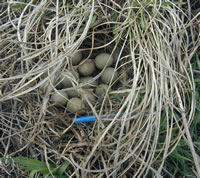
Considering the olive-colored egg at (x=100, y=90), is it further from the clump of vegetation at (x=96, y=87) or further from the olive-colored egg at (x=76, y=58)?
the olive-colored egg at (x=76, y=58)

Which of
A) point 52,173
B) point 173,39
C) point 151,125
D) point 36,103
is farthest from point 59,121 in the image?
point 173,39

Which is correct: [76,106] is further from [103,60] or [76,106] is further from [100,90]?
[103,60]

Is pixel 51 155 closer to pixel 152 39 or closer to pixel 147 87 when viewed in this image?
pixel 147 87

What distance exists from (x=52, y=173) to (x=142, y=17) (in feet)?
3.31

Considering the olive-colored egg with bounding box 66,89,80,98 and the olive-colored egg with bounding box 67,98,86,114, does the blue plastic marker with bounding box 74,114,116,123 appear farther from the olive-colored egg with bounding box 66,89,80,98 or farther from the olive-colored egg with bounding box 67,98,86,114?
the olive-colored egg with bounding box 66,89,80,98

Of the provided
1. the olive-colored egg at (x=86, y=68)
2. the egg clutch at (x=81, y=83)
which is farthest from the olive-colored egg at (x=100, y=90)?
the olive-colored egg at (x=86, y=68)

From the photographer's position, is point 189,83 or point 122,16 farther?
point 122,16

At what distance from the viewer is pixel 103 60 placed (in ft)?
4.66

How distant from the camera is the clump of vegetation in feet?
3.93

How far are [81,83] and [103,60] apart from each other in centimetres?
26

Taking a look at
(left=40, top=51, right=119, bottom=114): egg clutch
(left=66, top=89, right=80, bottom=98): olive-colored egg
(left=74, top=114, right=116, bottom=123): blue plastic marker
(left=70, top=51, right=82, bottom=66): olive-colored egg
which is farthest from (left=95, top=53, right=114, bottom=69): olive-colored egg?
(left=74, top=114, right=116, bottom=123): blue plastic marker

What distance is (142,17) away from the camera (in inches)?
52.0

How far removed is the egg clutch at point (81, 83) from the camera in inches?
50.8

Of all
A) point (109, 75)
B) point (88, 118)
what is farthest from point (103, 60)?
point (88, 118)
